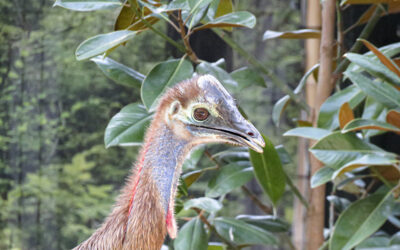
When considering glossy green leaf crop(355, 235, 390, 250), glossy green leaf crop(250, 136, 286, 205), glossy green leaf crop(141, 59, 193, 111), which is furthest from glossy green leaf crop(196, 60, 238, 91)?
glossy green leaf crop(355, 235, 390, 250)

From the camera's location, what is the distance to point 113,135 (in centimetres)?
104

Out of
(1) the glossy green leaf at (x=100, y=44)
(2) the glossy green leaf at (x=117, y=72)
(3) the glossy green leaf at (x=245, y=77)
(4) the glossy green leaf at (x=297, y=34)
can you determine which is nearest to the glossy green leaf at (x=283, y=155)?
(3) the glossy green leaf at (x=245, y=77)

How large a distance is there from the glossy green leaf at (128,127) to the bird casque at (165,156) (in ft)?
0.51

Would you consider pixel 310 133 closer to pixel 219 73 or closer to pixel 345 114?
pixel 345 114

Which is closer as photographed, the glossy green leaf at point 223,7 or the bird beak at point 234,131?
the bird beak at point 234,131

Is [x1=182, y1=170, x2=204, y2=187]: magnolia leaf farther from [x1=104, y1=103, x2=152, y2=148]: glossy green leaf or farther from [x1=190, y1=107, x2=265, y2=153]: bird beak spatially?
[x1=190, y1=107, x2=265, y2=153]: bird beak

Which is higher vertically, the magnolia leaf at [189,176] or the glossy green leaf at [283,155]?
the glossy green leaf at [283,155]

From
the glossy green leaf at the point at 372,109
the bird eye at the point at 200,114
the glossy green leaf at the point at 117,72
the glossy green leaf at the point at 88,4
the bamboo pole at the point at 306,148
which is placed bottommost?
the bamboo pole at the point at 306,148

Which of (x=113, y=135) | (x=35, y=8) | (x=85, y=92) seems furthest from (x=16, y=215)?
(x=113, y=135)

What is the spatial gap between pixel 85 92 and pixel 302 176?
2.95 ft

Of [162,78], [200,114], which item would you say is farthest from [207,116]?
[162,78]

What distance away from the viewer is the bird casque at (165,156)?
0.82 metres

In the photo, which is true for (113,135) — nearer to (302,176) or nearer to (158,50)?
(158,50)

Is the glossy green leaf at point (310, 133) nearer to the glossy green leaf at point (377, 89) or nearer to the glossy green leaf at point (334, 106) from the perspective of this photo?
the glossy green leaf at point (334, 106)
